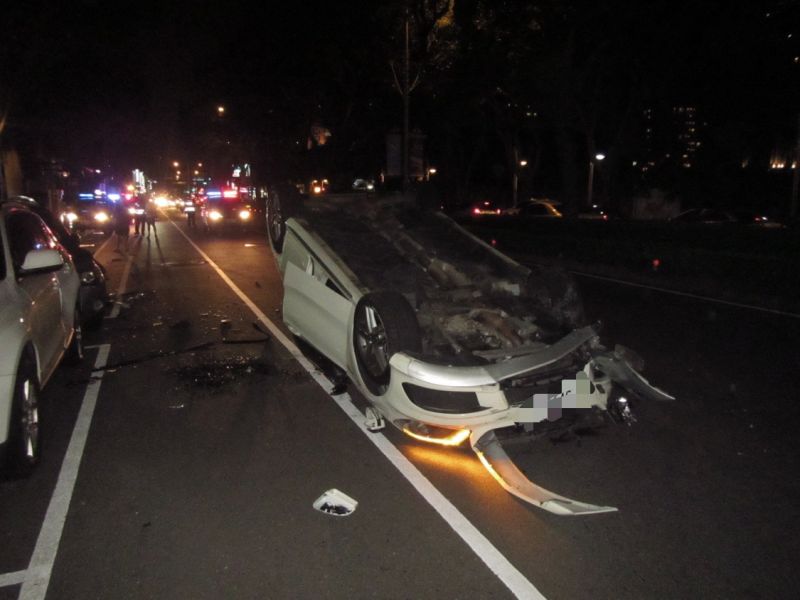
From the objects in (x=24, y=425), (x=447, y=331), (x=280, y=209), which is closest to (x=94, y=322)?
(x=280, y=209)

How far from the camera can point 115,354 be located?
7949mm

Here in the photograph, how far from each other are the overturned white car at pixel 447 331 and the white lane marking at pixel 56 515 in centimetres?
211

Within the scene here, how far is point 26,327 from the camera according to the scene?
15.7 ft

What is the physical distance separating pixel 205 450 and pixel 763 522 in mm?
3808

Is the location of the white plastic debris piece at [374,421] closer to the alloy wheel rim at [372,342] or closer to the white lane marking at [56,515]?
the alloy wheel rim at [372,342]

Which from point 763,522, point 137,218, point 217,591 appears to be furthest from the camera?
point 137,218

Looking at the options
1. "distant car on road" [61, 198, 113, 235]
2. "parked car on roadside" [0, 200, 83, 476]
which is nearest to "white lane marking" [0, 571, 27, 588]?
"parked car on roadside" [0, 200, 83, 476]

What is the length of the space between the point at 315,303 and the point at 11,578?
10.9ft

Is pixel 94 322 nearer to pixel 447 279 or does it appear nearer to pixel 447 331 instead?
pixel 447 279

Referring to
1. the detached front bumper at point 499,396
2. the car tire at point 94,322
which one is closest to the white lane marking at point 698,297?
the detached front bumper at point 499,396

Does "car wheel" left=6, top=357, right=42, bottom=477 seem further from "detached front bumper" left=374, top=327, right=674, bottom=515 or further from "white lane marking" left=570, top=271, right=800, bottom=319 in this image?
"white lane marking" left=570, top=271, right=800, bottom=319

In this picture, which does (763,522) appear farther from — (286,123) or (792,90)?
(286,123)

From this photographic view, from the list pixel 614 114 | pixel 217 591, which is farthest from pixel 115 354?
pixel 614 114

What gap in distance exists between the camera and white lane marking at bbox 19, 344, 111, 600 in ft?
11.1
